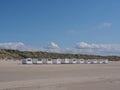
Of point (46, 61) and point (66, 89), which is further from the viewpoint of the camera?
point (46, 61)

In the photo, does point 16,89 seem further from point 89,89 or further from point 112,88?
point 112,88

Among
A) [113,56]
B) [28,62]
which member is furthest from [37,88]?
[113,56]

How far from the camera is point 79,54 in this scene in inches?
5428

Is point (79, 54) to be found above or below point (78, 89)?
above

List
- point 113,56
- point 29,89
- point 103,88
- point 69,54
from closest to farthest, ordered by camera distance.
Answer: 1. point 29,89
2. point 103,88
3. point 69,54
4. point 113,56

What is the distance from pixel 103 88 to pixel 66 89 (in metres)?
2.52

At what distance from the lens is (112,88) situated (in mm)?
17531

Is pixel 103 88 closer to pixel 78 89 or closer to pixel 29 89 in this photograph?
pixel 78 89

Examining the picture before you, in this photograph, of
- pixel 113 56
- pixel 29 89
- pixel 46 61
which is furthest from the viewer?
pixel 113 56

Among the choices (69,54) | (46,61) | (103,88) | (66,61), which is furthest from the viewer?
(69,54)

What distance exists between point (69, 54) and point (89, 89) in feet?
381

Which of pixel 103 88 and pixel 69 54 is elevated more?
pixel 69 54

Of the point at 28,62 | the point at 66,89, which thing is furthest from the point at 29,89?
the point at 28,62

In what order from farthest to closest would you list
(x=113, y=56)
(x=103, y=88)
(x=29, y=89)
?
(x=113, y=56) < (x=103, y=88) < (x=29, y=89)
